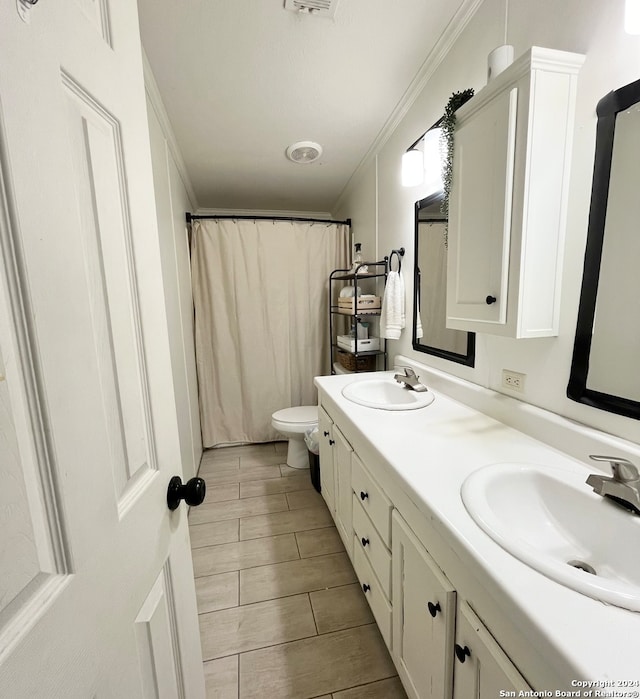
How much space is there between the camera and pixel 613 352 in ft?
2.70

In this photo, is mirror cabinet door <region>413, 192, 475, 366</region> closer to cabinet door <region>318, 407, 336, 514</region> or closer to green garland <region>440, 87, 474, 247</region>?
green garland <region>440, 87, 474, 247</region>

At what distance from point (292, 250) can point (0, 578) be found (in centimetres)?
277

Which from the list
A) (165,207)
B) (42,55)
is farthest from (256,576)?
(165,207)

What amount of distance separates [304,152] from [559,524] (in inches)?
92.2

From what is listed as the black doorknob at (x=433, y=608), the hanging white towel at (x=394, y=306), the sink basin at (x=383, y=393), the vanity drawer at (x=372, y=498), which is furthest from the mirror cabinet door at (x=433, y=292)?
the black doorknob at (x=433, y=608)

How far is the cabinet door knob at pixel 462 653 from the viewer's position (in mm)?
645

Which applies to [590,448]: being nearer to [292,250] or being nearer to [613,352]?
[613,352]

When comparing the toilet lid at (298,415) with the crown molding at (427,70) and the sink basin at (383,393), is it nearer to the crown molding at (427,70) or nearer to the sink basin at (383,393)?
the sink basin at (383,393)

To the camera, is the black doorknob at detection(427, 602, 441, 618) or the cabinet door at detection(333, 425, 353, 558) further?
the cabinet door at detection(333, 425, 353, 558)

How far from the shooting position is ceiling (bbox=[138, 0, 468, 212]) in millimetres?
1215

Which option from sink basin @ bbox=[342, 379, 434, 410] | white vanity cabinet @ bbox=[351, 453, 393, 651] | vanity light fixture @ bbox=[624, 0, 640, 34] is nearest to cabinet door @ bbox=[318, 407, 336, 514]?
sink basin @ bbox=[342, 379, 434, 410]

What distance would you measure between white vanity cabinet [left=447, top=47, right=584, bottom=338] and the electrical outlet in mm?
210

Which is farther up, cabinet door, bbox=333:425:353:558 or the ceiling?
the ceiling

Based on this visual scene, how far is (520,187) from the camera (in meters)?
0.87
